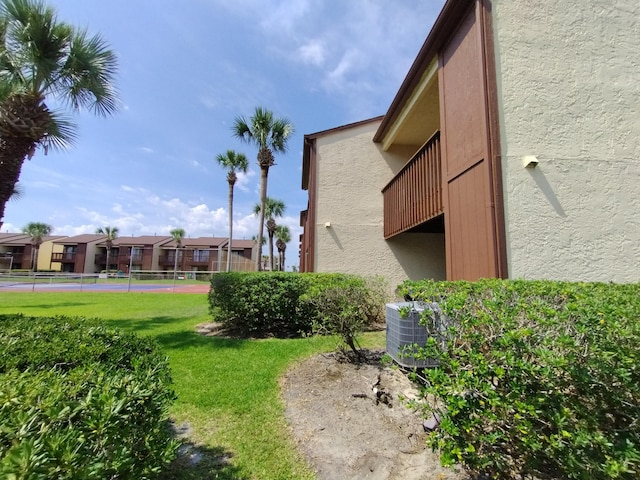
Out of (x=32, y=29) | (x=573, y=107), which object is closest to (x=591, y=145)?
(x=573, y=107)

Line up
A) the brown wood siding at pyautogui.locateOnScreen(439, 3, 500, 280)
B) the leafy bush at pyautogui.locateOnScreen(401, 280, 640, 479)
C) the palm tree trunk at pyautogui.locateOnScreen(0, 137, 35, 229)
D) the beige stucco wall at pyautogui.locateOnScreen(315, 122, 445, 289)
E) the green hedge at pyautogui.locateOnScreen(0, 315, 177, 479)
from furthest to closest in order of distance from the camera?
the beige stucco wall at pyautogui.locateOnScreen(315, 122, 445, 289) → the palm tree trunk at pyautogui.locateOnScreen(0, 137, 35, 229) → the brown wood siding at pyautogui.locateOnScreen(439, 3, 500, 280) → the leafy bush at pyautogui.locateOnScreen(401, 280, 640, 479) → the green hedge at pyautogui.locateOnScreen(0, 315, 177, 479)

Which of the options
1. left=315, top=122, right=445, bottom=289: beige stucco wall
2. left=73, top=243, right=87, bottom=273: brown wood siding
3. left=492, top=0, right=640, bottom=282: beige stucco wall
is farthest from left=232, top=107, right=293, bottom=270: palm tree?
left=73, top=243, right=87, bottom=273: brown wood siding

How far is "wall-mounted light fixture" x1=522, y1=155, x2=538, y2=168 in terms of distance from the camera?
4836 millimetres

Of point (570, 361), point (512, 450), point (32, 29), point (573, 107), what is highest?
point (32, 29)

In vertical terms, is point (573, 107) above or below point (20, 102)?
Result: below

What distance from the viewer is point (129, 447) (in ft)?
5.33

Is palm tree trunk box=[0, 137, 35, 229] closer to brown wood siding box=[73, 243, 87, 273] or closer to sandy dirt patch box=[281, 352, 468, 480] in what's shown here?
sandy dirt patch box=[281, 352, 468, 480]

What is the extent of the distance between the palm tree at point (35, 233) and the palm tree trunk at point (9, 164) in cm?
6429

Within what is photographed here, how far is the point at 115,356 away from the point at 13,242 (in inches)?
→ 2984

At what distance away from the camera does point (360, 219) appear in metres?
10.5

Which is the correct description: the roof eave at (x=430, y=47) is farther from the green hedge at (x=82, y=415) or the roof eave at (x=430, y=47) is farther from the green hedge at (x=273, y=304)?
the green hedge at (x=82, y=415)

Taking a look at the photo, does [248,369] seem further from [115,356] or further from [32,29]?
[32,29]

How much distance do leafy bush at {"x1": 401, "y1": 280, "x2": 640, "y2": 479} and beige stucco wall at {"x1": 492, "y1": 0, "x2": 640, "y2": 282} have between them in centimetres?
267

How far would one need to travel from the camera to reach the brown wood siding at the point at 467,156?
4.90 m
